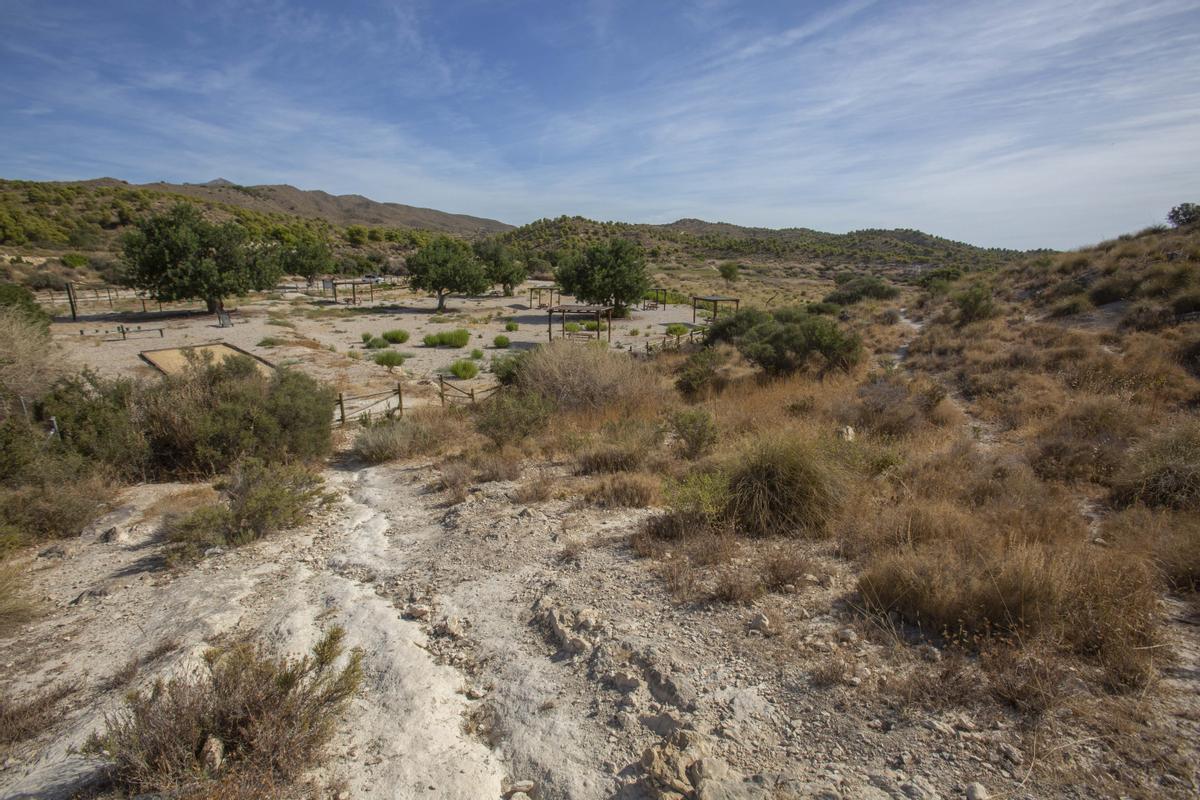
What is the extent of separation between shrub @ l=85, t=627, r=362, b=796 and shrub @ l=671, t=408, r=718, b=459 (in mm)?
5982

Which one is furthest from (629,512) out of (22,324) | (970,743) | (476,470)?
(22,324)

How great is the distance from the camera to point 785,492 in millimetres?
5719

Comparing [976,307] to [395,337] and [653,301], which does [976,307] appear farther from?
[653,301]

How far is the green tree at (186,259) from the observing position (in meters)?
27.5

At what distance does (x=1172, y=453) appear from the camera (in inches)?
235

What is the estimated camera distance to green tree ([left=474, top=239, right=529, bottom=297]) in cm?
4528

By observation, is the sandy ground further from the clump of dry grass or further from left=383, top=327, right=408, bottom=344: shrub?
the clump of dry grass

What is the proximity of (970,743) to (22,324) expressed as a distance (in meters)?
16.9

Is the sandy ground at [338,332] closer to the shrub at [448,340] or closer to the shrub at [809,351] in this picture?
the shrub at [448,340]

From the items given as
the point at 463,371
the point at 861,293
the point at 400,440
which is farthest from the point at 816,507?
the point at 861,293

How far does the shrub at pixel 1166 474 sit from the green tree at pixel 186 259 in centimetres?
3451

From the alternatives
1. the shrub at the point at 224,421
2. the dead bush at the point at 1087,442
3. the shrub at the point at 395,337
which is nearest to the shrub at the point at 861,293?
the shrub at the point at 395,337

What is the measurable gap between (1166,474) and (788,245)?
3417 inches

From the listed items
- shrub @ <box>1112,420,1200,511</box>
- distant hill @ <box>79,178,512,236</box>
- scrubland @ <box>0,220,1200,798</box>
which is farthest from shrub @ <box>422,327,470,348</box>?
distant hill @ <box>79,178,512,236</box>
